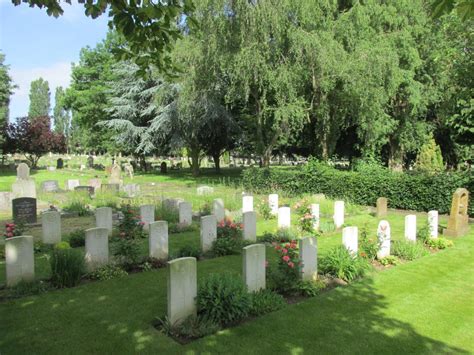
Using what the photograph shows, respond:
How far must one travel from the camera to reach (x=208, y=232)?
938cm

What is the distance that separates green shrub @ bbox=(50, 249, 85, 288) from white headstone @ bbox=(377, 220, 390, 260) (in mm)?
6410

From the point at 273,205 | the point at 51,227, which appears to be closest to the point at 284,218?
the point at 273,205

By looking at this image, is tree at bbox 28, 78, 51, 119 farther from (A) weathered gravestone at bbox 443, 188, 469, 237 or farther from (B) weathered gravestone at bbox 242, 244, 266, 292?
(B) weathered gravestone at bbox 242, 244, 266, 292

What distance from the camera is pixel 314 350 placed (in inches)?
194

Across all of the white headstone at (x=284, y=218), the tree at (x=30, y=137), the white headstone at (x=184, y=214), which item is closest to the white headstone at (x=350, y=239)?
the white headstone at (x=284, y=218)

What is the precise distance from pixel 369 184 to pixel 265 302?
12.9 m

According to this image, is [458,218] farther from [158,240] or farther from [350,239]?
[158,240]

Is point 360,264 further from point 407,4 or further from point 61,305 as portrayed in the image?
point 407,4

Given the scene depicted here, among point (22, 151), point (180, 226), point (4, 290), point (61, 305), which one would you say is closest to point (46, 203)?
point (180, 226)

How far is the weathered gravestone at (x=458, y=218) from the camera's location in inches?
460

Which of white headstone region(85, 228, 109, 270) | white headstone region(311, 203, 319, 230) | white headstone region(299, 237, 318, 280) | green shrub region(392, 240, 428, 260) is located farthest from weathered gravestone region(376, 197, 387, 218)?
white headstone region(85, 228, 109, 270)

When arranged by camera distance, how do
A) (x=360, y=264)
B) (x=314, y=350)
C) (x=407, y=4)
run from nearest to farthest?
(x=314, y=350), (x=360, y=264), (x=407, y=4)

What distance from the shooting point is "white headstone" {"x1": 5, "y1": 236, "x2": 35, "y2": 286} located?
6.83 m

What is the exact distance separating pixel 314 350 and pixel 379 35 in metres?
21.9
